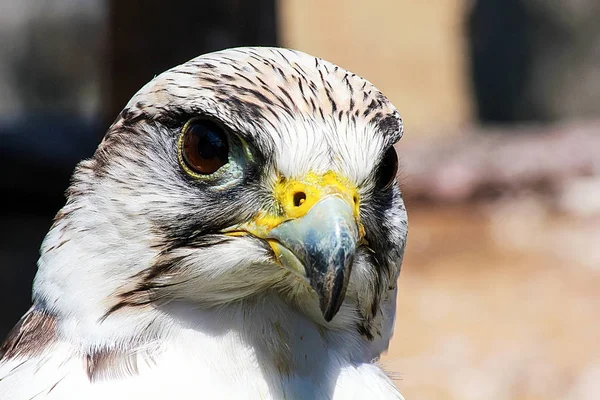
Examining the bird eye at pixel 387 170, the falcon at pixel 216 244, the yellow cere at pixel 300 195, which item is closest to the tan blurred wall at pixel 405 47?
the bird eye at pixel 387 170

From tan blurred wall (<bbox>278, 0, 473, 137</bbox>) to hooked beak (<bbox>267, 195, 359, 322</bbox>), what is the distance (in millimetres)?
8824

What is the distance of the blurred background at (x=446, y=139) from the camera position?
Result: 5.54m

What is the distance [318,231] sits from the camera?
2066mm

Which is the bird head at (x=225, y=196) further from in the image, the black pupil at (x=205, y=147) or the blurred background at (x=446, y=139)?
the blurred background at (x=446, y=139)

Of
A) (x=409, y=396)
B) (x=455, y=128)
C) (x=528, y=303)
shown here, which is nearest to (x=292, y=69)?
(x=409, y=396)

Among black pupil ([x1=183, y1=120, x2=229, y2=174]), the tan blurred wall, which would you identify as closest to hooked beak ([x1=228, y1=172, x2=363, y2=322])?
black pupil ([x1=183, y1=120, x2=229, y2=174])

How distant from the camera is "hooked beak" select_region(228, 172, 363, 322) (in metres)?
2.03

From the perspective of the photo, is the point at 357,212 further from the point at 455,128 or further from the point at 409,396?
the point at 455,128

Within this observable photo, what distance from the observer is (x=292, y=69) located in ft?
7.73

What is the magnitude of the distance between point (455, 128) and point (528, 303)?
15.8 ft

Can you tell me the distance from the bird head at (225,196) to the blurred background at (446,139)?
60 cm

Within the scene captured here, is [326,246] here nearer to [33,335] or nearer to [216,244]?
[216,244]

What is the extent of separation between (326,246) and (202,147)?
1.33ft

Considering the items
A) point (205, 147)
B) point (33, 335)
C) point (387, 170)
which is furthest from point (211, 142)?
point (33, 335)
